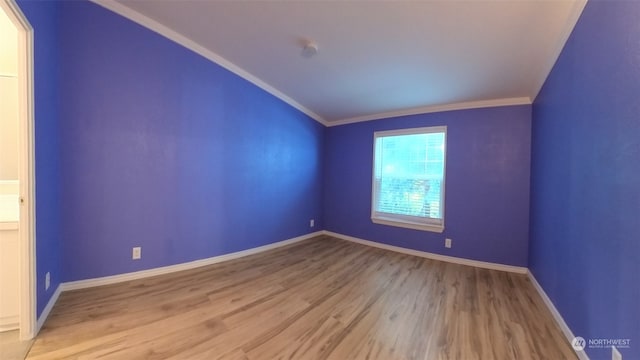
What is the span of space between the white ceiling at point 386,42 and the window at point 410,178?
58cm

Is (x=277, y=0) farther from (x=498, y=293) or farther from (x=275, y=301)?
(x=498, y=293)

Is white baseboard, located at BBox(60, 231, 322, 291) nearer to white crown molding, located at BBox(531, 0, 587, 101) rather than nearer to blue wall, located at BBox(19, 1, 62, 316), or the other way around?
blue wall, located at BBox(19, 1, 62, 316)

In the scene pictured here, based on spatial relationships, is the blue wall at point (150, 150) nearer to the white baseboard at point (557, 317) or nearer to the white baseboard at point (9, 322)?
the white baseboard at point (9, 322)

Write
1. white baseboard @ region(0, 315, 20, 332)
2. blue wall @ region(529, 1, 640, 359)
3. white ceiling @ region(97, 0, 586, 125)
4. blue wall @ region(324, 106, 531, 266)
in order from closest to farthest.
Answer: blue wall @ region(529, 1, 640, 359)
white baseboard @ region(0, 315, 20, 332)
white ceiling @ region(97, 0, 586, 125)
blue wall @ region(324, 106, 531, 266)

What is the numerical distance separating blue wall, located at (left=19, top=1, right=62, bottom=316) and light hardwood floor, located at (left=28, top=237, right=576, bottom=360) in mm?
406

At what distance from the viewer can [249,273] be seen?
9.30 feet

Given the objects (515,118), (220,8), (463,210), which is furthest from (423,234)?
(220,8)

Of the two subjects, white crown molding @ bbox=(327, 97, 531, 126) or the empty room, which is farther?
white crown molding @ bbox=(327, 97, 531, 126)

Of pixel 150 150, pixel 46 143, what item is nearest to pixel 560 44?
pixel 150 150

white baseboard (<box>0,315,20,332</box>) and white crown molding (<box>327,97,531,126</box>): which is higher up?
white crown molding (<box>327,97,531,126</box>)

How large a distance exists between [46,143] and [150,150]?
31.6 inches

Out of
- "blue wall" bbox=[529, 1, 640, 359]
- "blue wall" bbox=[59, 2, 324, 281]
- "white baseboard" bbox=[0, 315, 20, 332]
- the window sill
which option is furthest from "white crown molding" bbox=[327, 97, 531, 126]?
"white baseboard" bbox=[0, 315, 20, 332]

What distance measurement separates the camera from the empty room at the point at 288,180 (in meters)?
1.54

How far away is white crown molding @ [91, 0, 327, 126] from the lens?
7.86 feet
